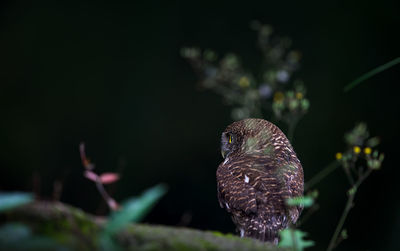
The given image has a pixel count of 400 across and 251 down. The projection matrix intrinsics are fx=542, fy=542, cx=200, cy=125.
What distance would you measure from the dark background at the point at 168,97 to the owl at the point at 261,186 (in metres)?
2.17

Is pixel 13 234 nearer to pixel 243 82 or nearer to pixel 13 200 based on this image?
pixel 13 200

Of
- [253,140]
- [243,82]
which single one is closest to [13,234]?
[253,140]

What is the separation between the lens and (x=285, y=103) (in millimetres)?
3586

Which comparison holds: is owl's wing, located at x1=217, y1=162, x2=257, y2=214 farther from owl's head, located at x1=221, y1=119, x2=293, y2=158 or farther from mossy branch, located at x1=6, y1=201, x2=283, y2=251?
mossy branch, located at x1=6, y1=201, x2=283, y2=251

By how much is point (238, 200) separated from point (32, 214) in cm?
184

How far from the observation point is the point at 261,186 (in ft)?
9.77

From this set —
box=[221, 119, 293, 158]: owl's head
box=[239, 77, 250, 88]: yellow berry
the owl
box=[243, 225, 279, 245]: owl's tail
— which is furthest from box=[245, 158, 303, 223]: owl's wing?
box=[239, 77, 250, 88]: yellow berry

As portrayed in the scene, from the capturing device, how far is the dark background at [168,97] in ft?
18.5

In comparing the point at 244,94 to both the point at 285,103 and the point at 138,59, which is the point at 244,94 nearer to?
the point at 285,103

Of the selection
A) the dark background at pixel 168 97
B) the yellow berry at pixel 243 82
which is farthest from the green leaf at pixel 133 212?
the dark background at pixel 168 97

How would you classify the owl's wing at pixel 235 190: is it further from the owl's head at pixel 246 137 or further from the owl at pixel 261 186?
the owl's head at pixel 246 137

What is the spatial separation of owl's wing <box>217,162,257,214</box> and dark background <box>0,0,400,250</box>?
244 cm

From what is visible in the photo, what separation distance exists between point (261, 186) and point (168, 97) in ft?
11.9

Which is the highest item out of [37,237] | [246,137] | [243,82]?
[37,237]
